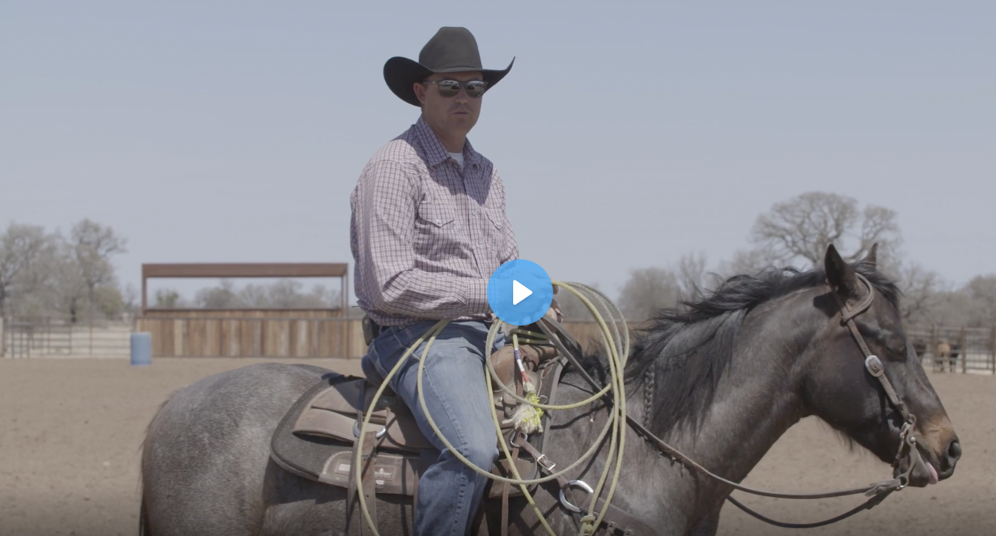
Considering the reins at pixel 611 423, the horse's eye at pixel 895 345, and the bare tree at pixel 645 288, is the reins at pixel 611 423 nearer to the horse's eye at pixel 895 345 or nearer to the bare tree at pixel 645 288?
the horse's eye at pixel 895 345

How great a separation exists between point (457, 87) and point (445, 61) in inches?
4.3

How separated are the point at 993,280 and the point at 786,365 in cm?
6106

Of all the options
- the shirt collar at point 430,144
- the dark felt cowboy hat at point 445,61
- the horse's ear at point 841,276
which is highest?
the dark felt cowboy hat at point 445,61

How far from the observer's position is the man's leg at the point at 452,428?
10.6ft

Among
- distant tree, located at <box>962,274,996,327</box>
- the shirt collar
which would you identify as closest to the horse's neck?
the shirt collar

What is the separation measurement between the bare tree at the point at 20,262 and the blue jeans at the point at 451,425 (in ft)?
214

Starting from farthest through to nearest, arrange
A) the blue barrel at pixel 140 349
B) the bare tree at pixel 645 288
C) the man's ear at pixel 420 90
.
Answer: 1. the bare tree at pixel 645 288
2. the blue barrel at pixel 140 349
3. the man's ear at pixel 420 90

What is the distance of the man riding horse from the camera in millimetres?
3256

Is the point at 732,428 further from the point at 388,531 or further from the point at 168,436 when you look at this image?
the point at 168,436

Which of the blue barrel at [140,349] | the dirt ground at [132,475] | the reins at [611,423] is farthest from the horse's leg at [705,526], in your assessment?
the blue barrel at [140,349]

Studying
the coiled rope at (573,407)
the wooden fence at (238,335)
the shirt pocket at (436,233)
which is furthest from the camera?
the wooden fence at (238,335)

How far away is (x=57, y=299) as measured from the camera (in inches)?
2499

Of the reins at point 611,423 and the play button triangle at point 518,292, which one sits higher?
the play button triangle at point 518,292

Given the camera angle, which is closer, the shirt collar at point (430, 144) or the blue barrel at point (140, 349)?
the shirt collar at point (430, 144)
